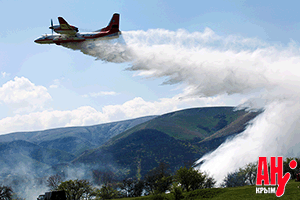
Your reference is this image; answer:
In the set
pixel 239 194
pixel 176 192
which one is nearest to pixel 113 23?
pixel 176 192

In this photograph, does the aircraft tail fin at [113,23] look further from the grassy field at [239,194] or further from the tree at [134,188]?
the tree at [134,188]

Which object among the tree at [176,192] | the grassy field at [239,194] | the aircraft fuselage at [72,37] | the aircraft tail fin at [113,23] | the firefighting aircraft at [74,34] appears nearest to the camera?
the grassy field at [239,194]

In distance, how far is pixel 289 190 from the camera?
53.8m

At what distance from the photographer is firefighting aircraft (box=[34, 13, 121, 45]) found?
73.2 metres

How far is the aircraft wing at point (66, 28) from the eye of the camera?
7150cm

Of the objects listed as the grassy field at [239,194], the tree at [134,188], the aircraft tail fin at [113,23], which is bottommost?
the tree at [134,188]

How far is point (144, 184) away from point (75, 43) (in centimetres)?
10256

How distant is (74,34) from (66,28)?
320 centimetres

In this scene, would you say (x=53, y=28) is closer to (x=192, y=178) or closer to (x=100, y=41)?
(x=100, y=41)

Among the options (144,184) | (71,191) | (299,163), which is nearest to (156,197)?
(71,191)

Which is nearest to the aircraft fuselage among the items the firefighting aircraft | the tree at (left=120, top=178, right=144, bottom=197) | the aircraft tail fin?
the firefighting aircraft

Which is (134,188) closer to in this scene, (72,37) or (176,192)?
(176,192)

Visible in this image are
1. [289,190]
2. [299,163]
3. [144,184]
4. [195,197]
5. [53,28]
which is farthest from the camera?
[144,184]

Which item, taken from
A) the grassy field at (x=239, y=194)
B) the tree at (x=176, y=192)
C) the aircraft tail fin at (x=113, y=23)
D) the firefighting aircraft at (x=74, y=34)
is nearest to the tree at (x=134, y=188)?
the grassy field at (x=239, y=194)
